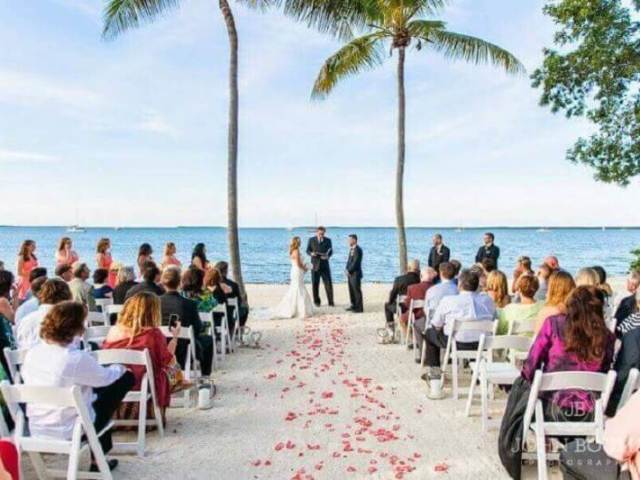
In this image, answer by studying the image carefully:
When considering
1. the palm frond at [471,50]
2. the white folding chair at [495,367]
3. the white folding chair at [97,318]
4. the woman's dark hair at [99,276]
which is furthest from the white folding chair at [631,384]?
the palm frond at [471,50]

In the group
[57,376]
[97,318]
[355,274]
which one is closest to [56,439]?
[57,376]

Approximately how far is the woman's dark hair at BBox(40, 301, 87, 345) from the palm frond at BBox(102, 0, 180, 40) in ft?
31.8

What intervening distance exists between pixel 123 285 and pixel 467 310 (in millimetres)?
4779

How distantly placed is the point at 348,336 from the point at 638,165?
869cm

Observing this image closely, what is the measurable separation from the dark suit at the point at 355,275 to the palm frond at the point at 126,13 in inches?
279

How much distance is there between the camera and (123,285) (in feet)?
24.6

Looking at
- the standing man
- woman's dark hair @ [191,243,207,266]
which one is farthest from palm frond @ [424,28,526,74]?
woman's dark hair @ [191,243,207,266]

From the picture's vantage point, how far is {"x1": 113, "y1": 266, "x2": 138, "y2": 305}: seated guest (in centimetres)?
747

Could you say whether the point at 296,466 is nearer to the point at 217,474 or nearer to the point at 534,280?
the point at 217,474

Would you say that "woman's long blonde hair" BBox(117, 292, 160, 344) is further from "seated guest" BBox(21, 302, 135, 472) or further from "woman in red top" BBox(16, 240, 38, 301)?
"woman in red top" BBox(16, 240, 38, 301)

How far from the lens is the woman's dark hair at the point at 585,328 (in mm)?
3838

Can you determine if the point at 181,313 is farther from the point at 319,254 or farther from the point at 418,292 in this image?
the point at 319,254

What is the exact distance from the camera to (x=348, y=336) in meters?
10.0

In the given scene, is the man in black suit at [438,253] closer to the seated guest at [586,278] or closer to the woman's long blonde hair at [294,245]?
the woman's long blonde hair at [294,245]
